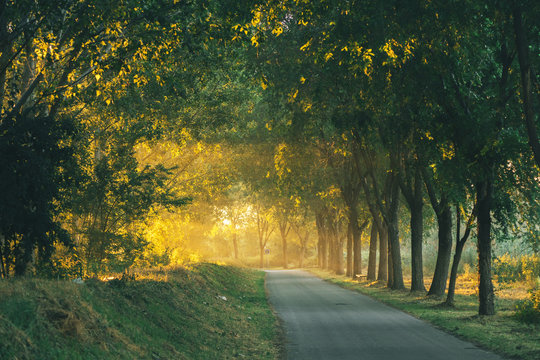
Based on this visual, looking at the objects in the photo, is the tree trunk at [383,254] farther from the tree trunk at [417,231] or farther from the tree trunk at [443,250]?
the tree trunk at [443,250]

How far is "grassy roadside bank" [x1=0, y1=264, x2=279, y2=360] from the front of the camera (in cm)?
722

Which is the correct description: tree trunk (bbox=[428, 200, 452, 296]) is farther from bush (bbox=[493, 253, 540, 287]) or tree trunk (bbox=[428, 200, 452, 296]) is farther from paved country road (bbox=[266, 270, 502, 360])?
bush (bbox=[493, 253, 540, 287])

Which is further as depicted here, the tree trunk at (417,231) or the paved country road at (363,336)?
the tree trunk at (417,231)

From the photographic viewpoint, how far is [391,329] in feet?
50.5

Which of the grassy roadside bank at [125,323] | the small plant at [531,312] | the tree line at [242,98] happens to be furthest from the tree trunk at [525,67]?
the grassy roadside bank at [125,323]

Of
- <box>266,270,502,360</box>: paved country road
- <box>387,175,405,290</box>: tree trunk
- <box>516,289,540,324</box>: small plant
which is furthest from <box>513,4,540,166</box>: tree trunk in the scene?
<box>387,175,405,290</box>: tree trunk

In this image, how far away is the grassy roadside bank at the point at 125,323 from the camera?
7.22m

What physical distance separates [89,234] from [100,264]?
2105mm

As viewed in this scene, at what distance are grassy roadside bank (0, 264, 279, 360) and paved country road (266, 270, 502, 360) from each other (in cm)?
85

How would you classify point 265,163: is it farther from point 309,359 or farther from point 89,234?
point 309,359

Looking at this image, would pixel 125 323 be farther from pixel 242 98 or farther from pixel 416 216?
pixel 416 216

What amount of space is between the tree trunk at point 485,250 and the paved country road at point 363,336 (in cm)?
222

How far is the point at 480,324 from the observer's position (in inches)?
626

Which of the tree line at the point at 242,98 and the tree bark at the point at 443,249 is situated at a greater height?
the tree line at the point at 242,98
